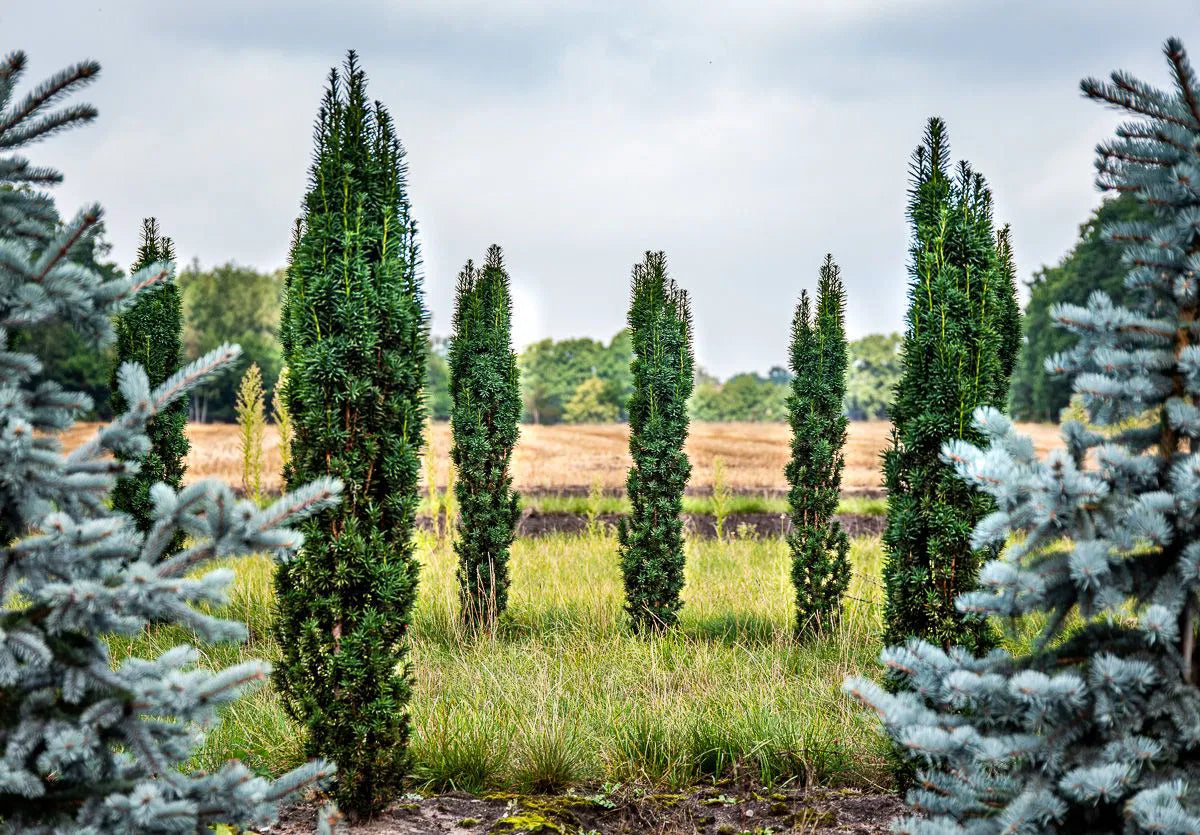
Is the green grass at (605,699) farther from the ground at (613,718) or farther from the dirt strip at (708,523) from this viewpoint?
the dirt strip at (708,523)

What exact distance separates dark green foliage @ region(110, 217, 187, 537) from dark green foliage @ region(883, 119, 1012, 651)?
21.9 ft

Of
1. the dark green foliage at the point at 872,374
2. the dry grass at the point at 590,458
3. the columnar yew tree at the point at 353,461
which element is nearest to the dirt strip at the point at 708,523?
the dry grass at the point at 590,458

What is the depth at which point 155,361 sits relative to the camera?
29.6 ft

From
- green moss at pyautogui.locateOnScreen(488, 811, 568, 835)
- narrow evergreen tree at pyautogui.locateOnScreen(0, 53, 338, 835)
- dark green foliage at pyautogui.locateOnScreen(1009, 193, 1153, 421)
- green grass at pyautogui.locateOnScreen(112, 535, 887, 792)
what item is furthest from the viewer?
dark green foliage at pyautogui.locateOnScreen(1009, 193, 1153, 421)

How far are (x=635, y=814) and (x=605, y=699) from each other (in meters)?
1.19

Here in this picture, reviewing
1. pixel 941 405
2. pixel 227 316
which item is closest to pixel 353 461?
pixel 941 405

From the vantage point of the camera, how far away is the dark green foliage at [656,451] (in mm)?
8188

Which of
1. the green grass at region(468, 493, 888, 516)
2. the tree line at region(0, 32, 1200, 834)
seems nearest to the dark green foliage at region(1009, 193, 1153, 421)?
the green grass at region(468, 493, 888, 516)

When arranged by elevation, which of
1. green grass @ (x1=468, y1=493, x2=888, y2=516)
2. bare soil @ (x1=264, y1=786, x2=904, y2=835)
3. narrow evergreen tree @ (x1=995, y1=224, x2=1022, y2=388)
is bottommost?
bare soil @ (x1=264, y1=786, x2=904, y2=835)

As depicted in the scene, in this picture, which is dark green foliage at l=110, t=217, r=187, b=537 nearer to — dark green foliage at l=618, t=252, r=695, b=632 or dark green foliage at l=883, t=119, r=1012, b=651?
dark green foliage at l=618, t=252, r=695, b=632

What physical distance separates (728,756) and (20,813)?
11.1 ft

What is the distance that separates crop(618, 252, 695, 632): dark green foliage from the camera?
322 inches

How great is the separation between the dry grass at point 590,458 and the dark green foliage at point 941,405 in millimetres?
13173

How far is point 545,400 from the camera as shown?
68.3 metres
